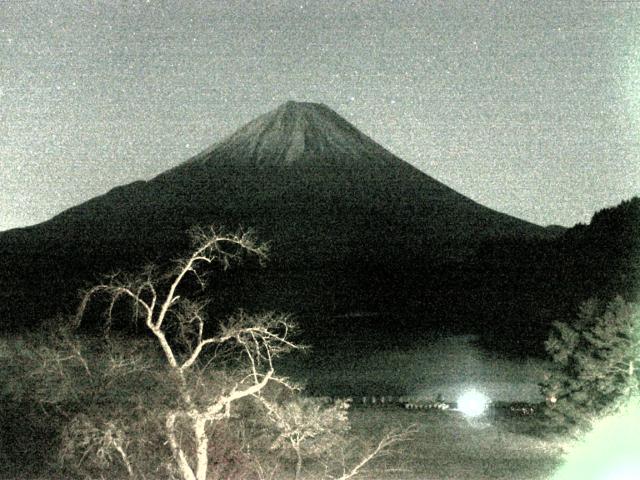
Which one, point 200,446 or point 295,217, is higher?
point 295,217

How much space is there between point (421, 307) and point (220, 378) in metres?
36.0

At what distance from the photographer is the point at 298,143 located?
11994 cm

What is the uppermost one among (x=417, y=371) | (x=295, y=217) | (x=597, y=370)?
(x=295, y=217)

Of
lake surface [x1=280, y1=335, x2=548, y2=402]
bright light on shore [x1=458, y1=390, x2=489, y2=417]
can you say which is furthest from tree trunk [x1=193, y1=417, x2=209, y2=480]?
lake surface [x1=280, y1=335, x2=548, y2=402]

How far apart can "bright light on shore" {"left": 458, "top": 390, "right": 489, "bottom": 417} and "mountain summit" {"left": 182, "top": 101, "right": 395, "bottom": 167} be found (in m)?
92.0

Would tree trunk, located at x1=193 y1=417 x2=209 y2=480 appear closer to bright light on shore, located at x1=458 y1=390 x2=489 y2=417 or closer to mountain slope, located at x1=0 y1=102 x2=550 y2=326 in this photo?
Result: bright light on shore, located at x1=458 y1=390 x2=489 y2=417

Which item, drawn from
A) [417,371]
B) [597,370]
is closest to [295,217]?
[417,371]

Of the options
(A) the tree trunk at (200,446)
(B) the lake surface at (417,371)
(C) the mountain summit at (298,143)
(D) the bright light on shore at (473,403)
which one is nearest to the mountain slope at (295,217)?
(C) the mountain summit at (298,143)

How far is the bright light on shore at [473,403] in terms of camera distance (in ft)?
64.3

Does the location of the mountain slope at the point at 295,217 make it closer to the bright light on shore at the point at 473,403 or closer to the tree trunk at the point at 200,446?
the bright light on shore at the point at 473,403

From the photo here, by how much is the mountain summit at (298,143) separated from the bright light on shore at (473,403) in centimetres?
9200

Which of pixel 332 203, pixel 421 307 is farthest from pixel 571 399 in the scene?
pixel 332 203

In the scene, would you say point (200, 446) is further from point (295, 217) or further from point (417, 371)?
point (295, 217)

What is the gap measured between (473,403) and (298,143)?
101 metres
